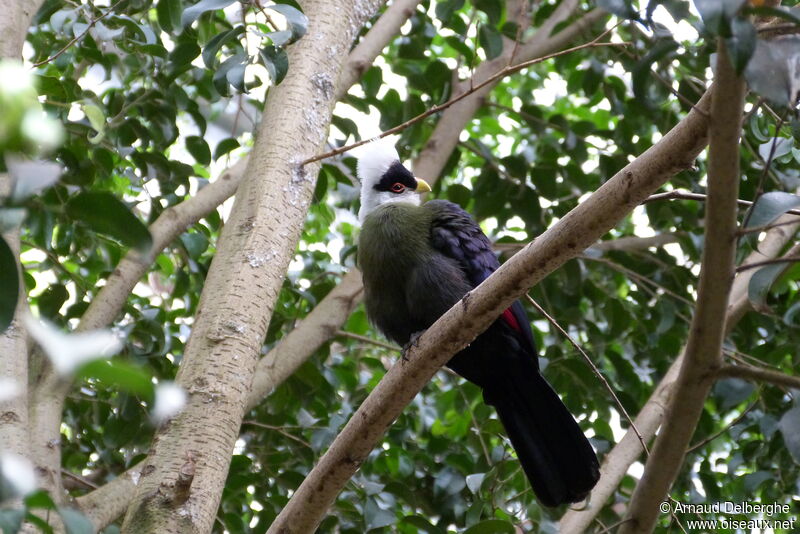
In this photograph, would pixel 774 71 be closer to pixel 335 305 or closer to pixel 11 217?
pixel 11 217

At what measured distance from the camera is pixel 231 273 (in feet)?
7.77

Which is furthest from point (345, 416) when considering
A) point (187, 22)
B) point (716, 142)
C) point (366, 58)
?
point (716, 142)

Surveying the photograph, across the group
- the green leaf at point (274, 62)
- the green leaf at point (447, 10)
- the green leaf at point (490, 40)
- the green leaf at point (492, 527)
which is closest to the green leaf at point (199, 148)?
the green leaf at point (447, 10)

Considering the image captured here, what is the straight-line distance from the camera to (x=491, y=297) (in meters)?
1.91

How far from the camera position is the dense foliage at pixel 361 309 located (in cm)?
293

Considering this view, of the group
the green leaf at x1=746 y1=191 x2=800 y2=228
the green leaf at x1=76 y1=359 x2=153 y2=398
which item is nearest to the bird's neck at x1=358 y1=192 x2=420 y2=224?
the green leaf at x1=746 y1=191 x2=800 y2=228

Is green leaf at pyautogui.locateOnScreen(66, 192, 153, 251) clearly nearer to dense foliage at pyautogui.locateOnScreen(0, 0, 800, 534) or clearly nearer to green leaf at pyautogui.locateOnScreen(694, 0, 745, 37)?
green leaf at pyautogui.locateOnScreen(694, 0, 745, 37)

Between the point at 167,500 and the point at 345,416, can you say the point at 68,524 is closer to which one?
the point at 167,500

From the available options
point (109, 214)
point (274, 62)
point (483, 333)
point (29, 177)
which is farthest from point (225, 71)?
point (29, 177)

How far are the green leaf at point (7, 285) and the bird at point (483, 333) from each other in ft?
6.65

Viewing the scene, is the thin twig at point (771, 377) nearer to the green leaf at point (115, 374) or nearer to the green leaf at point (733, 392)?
the green leaf at point (115, 374)

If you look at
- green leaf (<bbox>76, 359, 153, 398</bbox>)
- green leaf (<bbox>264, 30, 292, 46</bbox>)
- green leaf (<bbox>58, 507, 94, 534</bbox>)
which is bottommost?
green leaf (<bbox>76, 359, 153, 398</bbox>)

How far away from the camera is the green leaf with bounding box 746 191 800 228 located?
4.95ft

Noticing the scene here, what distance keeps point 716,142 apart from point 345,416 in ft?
7.12
